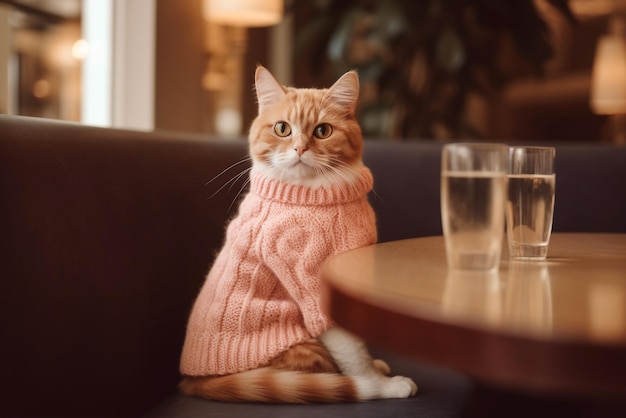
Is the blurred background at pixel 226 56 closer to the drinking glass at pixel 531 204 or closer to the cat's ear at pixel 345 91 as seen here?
the cat's ear at pixel 345 91

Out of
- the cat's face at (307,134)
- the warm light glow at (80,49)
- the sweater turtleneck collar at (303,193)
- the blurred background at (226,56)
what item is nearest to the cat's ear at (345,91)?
the cat's face at (307,134)

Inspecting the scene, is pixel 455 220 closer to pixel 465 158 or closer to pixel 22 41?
pixel 465 158

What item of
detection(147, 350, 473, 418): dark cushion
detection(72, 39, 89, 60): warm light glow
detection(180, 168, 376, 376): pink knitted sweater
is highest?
detection(72, 39, 89, 60): warm light glow

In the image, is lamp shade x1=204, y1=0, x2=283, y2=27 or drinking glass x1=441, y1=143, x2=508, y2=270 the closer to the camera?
drinking glass x1=441, y1=143, x2=508, y2=270

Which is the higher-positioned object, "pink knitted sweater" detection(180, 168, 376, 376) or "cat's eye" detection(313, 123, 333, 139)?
"cat's eye" detection(313, 123, 333, 139)

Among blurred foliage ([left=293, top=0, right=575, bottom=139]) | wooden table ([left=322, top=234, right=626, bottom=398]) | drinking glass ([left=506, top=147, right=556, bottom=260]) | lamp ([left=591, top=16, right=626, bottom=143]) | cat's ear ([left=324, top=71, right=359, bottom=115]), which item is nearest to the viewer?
wooden table ([left=322, top=234, right=626, bottom=398])

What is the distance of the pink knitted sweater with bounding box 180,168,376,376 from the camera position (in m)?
1.18

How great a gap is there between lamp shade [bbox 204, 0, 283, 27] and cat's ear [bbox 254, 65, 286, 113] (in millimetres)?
1300

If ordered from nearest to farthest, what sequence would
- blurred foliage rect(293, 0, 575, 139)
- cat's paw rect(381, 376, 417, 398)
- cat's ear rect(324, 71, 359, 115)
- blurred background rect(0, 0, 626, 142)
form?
cat's paw rect(381, 376, 417, 398) → cat's ear rect(324, 71, 359, 115) → blurred background rect(0, 0, 626, 142) → blurred foliage rect(293, 0, 575, 139)

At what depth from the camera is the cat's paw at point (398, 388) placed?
114cm

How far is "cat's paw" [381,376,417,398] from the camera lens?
1143 millimetres

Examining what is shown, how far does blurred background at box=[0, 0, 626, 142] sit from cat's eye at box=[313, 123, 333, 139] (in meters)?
0.63

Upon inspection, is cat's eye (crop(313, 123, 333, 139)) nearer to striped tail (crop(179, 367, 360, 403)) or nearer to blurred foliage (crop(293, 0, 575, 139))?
striped tail (crop(179, 367, 360, 403))

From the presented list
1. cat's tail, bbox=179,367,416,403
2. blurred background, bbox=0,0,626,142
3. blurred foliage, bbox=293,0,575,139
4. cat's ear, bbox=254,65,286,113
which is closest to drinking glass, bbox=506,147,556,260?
cat's tail, bbox=179,367,416,403
